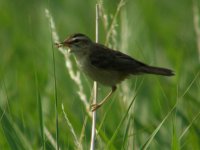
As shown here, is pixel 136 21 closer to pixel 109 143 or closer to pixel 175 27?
pixel 175 27

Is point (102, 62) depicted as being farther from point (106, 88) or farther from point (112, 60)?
point (106, 88)

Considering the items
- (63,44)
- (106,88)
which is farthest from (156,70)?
(106,88)

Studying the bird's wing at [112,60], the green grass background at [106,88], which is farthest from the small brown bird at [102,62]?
the green grass background at [106,88]

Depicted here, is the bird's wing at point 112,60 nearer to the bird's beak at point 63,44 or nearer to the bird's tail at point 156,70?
the bird's tail at point 156,70

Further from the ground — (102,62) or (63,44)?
(63,44)

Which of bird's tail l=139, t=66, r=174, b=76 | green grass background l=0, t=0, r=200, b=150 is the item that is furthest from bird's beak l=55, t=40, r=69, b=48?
bird's tail l=139, t=66, r=174, b=76

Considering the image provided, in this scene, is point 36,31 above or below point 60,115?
below

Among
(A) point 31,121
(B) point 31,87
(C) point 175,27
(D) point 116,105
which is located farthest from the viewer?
(C) point 175,27

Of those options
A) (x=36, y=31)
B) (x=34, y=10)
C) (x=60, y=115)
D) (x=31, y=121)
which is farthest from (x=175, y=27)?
(x=60, y=115)

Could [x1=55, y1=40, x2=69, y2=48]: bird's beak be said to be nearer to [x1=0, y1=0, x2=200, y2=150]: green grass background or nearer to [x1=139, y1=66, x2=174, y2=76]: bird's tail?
[x1=0, y1=0, x2=200, y2=150]: green grass background
